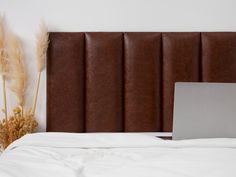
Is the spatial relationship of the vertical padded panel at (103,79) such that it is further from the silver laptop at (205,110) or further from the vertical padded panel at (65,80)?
the silver laptop at (205,110)

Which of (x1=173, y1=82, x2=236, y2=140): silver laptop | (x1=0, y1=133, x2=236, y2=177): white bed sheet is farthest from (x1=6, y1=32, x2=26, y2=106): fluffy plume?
(x1=173, y1=82, x2=236, y2=140): silver laptop

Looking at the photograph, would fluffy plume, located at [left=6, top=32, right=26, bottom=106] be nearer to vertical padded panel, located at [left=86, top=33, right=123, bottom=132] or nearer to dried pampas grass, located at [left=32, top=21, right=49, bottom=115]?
dried pampas grass, located at [left=32, top=21, right=49, bottom=115]

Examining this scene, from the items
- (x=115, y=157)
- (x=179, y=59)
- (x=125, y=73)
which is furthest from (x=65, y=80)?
(x=115, y=157)

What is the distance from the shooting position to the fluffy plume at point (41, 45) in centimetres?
229

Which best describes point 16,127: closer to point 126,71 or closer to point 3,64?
point 3,64

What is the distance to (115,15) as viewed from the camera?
2430 mm

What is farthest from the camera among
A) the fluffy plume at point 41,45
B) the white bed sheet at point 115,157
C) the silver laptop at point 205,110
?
the fluffy plume at point 41,45

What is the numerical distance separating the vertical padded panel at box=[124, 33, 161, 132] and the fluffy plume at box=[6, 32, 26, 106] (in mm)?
641

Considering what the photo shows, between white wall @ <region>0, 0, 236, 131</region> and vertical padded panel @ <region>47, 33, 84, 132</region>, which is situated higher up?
white wall @ <region>0, 0, 236, 131</region>

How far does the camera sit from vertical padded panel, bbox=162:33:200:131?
2.36m

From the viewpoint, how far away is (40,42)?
7.50 feet

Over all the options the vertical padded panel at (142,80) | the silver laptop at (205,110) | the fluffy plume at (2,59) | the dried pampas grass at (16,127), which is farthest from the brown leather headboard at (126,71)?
the silver laptop at (205,110)

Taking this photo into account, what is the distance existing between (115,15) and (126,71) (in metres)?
0.37

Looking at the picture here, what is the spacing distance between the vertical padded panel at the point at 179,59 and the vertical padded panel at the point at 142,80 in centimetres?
5
